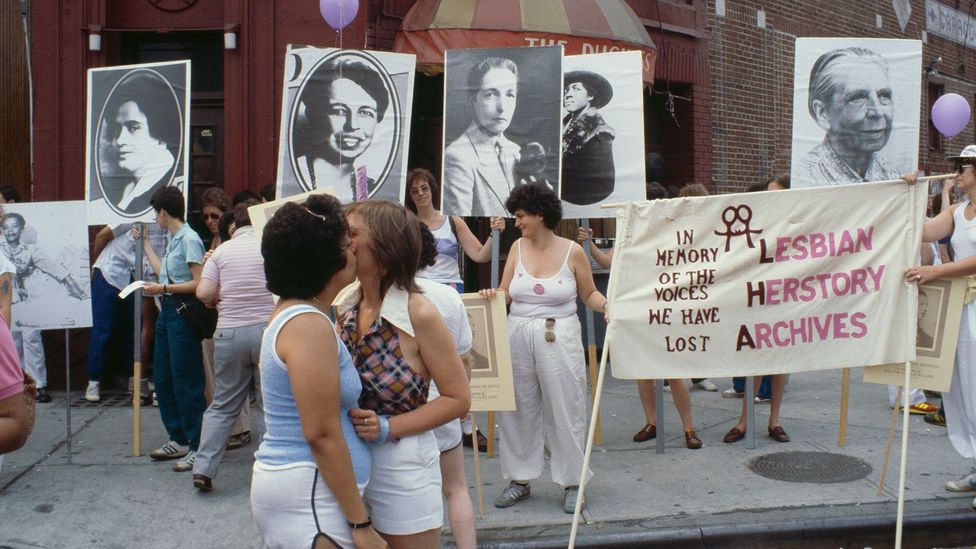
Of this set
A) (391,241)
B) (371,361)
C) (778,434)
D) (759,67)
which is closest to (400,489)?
(371,361)

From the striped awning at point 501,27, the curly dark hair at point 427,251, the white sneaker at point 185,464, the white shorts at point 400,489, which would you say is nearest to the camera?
the white shorts at point 400,489

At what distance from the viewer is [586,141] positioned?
22.9ft

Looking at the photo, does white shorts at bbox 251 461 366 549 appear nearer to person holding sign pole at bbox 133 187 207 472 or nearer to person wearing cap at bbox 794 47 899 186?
person holding sign pole at bbox 133 187 207 472

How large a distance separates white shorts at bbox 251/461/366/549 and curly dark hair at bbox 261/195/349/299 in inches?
19.7

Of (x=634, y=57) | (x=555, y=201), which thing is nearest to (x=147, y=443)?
(x=555, y=201)

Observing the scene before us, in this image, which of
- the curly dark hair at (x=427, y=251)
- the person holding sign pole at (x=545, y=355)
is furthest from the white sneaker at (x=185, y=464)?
the curly dark hair at (x=427, y=251)

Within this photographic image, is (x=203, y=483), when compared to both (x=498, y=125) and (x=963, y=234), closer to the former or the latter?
(x=498, y=125)

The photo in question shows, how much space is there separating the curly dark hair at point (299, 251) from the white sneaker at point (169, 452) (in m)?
4.43

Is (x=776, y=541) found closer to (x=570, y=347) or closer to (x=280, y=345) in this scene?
(x=570, y=347)

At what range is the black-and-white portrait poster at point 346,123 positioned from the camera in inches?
268

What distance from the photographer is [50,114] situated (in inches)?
350

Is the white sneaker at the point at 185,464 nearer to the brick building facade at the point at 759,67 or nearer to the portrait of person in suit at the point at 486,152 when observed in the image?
the portrait of person in suit at the point at 486,152

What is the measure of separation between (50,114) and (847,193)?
23.7ft

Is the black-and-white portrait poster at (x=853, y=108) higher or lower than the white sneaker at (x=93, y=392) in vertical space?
higher
